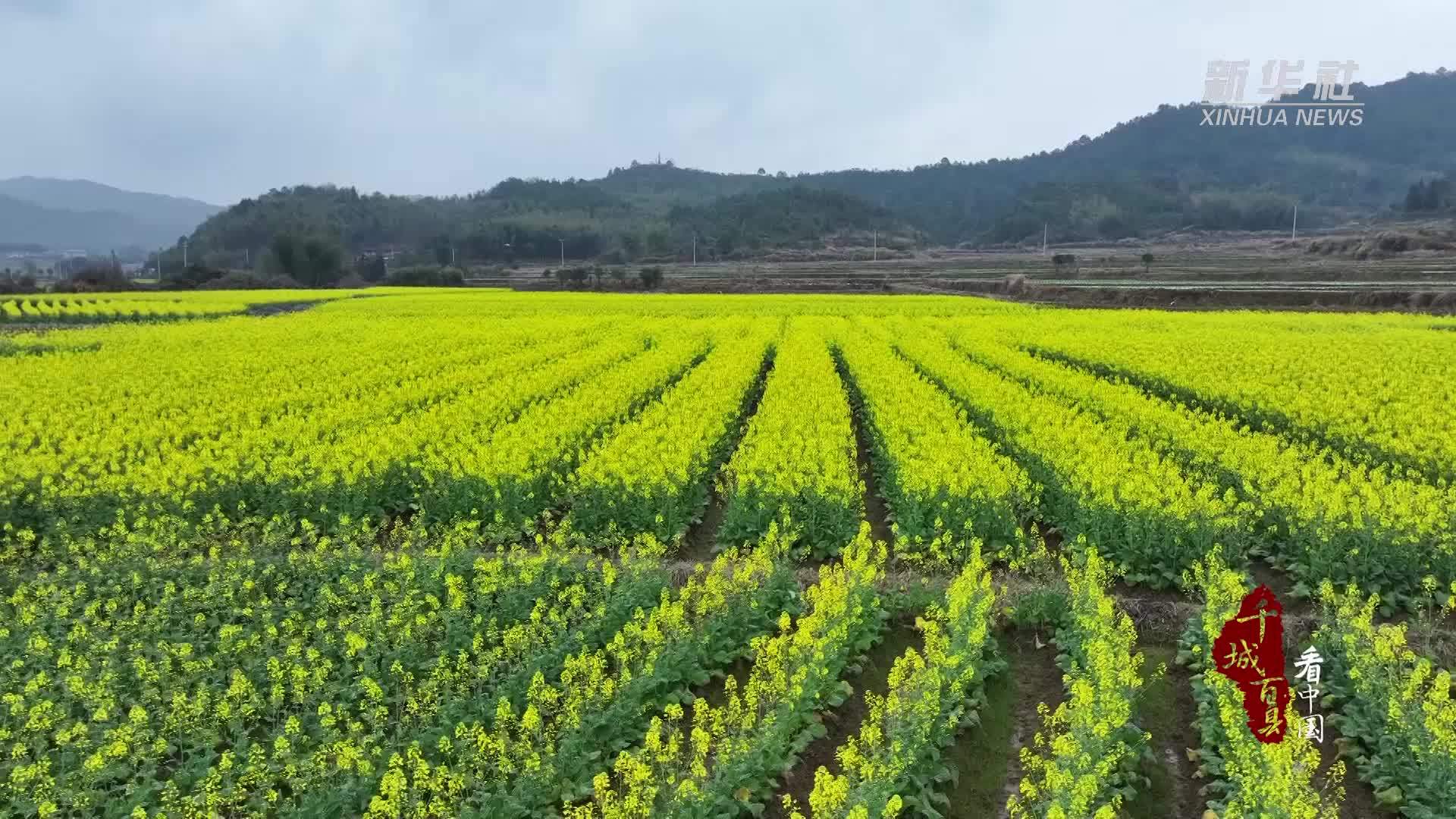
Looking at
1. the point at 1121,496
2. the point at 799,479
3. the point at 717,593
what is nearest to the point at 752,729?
the point at 717,593

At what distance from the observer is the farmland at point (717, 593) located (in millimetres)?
5117

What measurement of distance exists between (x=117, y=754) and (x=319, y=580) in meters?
3.00

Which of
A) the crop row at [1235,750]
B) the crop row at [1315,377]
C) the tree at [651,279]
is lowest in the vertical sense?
the crop row at [1235,750]

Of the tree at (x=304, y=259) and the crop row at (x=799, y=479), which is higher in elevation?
the tree at (x=304, y=259)

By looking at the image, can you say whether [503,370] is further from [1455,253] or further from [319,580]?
[1455,253]

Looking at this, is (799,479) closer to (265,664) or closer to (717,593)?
(717,593)

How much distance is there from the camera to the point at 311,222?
401 feet

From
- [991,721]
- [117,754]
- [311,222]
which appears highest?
[311,222]

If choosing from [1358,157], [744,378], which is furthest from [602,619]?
[1358,157]

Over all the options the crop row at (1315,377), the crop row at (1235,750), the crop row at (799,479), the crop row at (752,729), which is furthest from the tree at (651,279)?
the crop row at (1235,750)

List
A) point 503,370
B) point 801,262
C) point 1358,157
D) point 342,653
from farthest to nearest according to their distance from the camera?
point 1358,157, point 801,262, point 503,370, point 342,653

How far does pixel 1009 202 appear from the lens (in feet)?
513

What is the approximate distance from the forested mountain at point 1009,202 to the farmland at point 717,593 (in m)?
88.7

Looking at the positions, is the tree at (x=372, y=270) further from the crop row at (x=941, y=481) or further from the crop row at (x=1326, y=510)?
the crop row at (x=1326, y=510)
